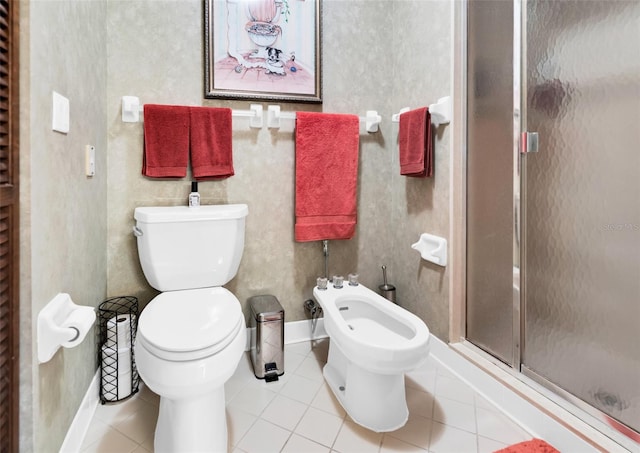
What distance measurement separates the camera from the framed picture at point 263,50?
1789 millimetres

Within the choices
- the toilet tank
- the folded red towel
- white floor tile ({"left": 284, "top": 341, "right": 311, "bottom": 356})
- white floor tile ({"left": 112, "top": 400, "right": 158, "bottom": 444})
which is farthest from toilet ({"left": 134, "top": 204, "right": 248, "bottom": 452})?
the folded red towel

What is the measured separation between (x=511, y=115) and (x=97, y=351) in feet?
6.43

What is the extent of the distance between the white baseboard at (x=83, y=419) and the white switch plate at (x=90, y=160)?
2.72 feet

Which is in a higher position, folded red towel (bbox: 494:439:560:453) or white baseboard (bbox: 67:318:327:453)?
white baseboard (bbox: 67:318:327:453)

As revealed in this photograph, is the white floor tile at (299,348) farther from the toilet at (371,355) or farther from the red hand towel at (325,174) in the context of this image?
the red hand towel at (325,174)

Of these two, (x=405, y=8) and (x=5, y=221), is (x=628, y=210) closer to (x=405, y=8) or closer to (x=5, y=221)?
(x=405, y=8)

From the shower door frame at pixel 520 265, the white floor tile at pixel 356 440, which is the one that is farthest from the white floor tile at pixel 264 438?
the shower door frame at pixel 520 265

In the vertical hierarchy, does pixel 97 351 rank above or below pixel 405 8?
below

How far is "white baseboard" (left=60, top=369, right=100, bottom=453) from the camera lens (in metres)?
1.15

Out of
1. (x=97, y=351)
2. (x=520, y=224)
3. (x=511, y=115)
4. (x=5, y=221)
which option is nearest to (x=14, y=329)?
(x=5, y=221)

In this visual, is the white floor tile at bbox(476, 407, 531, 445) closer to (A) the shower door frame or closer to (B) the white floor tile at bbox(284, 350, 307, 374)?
(A) the shower door frame

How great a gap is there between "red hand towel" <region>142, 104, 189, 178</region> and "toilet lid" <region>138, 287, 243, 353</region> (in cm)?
61

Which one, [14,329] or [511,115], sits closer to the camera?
[14,329]

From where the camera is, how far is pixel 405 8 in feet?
6.49
